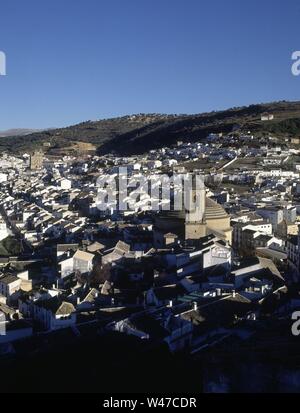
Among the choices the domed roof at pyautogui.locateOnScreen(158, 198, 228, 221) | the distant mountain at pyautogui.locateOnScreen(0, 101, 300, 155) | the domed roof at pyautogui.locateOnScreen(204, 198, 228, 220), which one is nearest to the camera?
the domed roof at pyautogui.locateOnScreen(158, 198, 228, 221)

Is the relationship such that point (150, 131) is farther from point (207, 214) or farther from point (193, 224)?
point (193, 224)

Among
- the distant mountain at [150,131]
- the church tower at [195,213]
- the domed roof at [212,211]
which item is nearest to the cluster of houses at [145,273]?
the domed roof at [212,211]

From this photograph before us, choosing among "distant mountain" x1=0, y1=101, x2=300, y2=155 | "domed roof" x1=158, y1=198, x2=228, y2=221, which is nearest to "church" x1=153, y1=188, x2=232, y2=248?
"domed roof" x1=158, y1=198, x2=228, y2=221

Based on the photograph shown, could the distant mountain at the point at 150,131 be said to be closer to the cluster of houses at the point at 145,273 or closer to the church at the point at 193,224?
the cluster of houses at the point at 145,273

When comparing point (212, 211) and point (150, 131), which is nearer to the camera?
point (212, 211)

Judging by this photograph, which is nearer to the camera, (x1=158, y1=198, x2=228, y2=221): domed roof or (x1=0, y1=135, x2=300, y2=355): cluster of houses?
(x1=0, y1=135, x2=300, y2=355): cluster of houses

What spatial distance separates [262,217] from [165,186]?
9.57 meters

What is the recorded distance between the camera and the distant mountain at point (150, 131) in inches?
2421

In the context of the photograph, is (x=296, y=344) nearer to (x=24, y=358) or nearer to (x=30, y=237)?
(x=24, y=358)

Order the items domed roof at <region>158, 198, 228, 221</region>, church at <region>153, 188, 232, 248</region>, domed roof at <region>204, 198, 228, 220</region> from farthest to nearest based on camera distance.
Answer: domed roof at <region>204, 198, 228, 220</region> → domed roof at <region>158, 198, 228, 221</region> → church at <region>153, 188, 232, 248</region>

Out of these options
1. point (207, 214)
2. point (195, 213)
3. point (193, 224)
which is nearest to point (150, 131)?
point (207, 214)

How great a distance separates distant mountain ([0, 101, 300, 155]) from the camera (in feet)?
202

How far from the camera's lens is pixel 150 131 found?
266ft

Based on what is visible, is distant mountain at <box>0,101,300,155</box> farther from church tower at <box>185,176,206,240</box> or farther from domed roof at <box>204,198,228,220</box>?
church tower at <box>185,176,206,240</box>
